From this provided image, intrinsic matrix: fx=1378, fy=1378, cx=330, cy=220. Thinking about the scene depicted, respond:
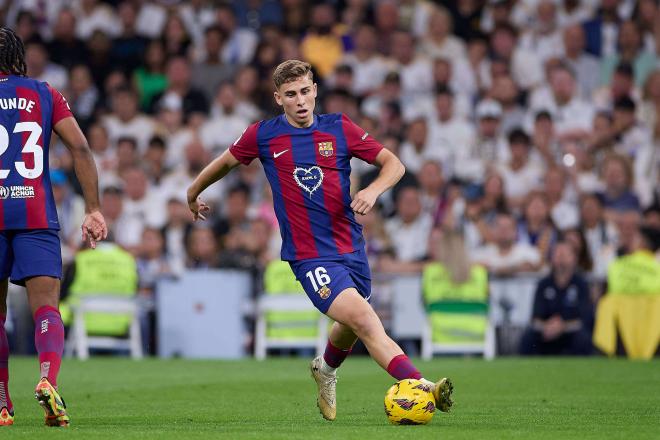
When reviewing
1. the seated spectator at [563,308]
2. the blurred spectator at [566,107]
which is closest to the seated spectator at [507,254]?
the seated spectator at [563,308]

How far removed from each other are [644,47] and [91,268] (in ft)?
28.0

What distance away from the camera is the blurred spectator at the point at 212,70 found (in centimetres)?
2033

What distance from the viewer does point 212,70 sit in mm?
20438

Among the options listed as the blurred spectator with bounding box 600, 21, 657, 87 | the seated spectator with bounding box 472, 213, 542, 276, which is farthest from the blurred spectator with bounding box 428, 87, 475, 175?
the blurred spectator with bounding box 600, 21, 657, 87

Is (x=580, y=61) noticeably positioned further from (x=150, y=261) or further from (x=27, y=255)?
(x=27, y=255)

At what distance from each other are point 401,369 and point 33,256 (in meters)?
2.21

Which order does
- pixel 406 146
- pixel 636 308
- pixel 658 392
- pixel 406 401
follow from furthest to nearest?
pixel 406 146 < pixel 636 308 < pixel 658 392 < pixel 406 401

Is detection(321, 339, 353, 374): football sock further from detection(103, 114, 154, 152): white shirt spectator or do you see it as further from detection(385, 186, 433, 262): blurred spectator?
detection(103, 114, 154, 152): white shirt spectator

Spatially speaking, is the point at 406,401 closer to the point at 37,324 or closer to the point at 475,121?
the point at 37,324

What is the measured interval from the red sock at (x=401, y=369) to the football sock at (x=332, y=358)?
0.78 metres

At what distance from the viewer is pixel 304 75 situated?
332 inches

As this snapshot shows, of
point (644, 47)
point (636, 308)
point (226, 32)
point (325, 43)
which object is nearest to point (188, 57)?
point (226, 32)

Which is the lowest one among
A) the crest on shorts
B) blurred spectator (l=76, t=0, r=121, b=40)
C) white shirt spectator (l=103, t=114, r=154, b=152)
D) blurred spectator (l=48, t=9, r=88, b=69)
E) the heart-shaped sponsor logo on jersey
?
the crest on shorts

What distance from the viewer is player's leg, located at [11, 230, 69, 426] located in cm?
786
